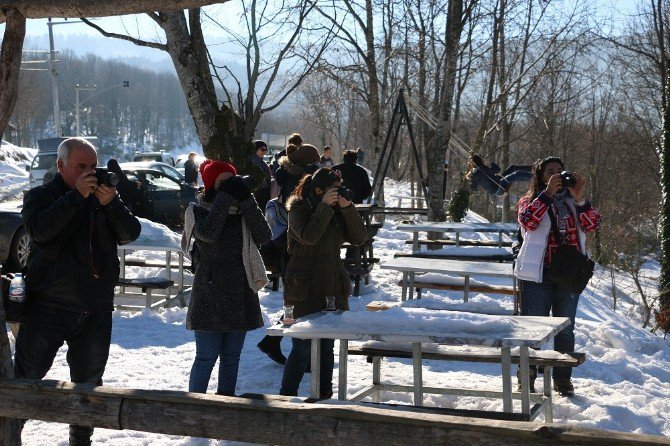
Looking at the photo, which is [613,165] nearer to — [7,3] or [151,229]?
[151,229]

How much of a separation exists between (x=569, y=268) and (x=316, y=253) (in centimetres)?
193

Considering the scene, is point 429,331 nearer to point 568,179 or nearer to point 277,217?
point 568,179

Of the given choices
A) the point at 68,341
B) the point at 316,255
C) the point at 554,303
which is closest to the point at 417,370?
the point at 316,255

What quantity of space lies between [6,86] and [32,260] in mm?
919

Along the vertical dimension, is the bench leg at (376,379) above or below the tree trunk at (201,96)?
below

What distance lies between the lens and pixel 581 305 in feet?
43.1

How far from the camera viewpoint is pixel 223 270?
5.79 metres

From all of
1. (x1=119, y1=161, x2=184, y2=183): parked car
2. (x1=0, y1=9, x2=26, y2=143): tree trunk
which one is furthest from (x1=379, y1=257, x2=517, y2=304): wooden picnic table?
(x1=119, y1=161, x2=184, y2=183): parked car

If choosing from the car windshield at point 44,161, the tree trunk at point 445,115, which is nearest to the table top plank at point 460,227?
the tree trunk at point 445,115

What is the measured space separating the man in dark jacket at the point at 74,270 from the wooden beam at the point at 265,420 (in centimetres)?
77

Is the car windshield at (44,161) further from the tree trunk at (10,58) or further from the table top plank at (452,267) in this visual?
the tree trunk at (10,58)

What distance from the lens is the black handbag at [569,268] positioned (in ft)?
22.5

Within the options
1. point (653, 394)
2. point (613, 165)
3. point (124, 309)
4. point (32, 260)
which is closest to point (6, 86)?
point (32, 260)

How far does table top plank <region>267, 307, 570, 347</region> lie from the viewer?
194 inches
